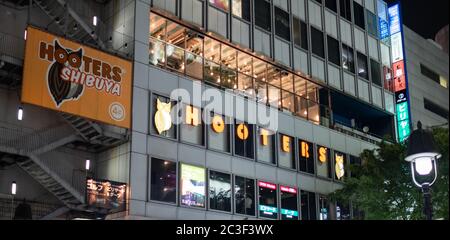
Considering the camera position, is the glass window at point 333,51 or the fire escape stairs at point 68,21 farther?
the glass window at point 333,51

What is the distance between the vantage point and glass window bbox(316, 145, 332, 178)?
4159 centimetres

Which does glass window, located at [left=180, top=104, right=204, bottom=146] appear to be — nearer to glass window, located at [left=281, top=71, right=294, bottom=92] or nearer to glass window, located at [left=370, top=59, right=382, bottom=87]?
glass window, located at [left=281, top=71, right=294, bottom=92]

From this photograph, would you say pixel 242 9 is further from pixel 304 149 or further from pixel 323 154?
pixel 323 154

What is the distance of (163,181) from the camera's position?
31172mm

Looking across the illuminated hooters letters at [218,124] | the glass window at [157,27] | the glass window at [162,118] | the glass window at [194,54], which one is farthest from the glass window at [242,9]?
the glass window at [162,118]

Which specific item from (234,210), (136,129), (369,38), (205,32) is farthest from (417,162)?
(369,38)

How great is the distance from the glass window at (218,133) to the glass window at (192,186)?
2019 mm

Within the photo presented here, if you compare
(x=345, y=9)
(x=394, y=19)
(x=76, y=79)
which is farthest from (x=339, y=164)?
(x=76, y=79)

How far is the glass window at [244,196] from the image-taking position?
34.8m

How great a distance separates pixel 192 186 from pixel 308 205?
1078 cm

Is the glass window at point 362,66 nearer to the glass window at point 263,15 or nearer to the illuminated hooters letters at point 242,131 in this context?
the glass window at point 263,15

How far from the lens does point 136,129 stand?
30.6 meters
